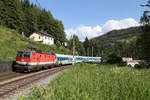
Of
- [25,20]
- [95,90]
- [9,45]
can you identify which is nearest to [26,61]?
[9,45]

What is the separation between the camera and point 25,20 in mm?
69625

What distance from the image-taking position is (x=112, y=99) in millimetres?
4383

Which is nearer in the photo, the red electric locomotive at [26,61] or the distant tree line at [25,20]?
the red electric locomotive at [26,61]

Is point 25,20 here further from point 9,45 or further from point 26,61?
point 26,61

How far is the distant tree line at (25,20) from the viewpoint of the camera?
5334 cm

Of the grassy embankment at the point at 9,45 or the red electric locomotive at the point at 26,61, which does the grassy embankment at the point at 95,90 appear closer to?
the red electric locomotive at the point at 26,61

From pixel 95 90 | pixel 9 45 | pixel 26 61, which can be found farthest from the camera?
pixel 9 45

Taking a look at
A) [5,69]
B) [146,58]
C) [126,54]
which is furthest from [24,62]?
[126,54]

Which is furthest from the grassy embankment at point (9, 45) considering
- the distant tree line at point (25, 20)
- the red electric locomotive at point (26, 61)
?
the distant tree line at point (25, 20)

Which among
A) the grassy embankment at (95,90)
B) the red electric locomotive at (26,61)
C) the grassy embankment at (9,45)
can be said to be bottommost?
the grassy embankment at (95,90)

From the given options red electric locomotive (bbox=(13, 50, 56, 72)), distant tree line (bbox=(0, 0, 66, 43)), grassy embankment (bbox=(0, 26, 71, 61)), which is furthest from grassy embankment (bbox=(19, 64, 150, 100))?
distant tree line (bbox=(0, 0, 66, 43))

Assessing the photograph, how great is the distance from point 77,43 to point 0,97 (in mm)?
96375

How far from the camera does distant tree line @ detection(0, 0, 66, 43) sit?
53344 mm

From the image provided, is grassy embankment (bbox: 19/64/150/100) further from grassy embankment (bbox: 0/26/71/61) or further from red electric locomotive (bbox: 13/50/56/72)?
grassy embankment (bbox: 0/26/71/61)
